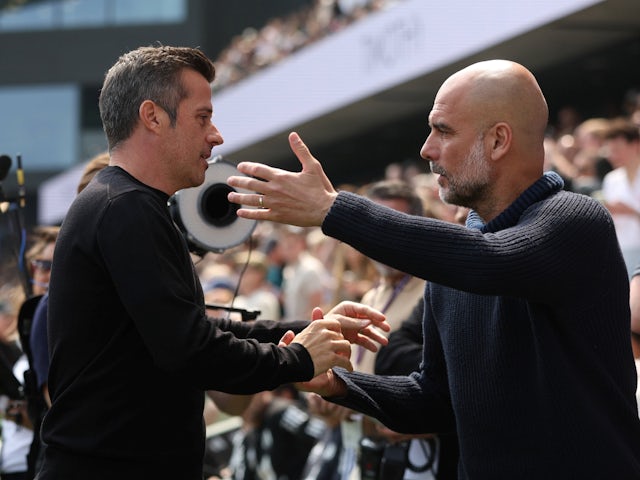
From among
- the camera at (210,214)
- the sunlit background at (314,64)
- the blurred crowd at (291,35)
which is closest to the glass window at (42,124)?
the sunlit background at (314,64)

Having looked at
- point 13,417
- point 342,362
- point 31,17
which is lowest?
point 31,17

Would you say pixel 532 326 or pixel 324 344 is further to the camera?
pixel 324 344

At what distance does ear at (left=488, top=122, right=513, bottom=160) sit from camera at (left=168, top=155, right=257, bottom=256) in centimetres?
114

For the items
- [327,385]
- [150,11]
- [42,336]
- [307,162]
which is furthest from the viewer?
[150,11]

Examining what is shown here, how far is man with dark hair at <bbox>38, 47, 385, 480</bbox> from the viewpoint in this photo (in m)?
3.04

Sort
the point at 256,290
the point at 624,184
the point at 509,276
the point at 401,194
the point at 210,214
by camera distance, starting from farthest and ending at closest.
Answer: the point at 256,290 < the point at 624,184 < the point at 401,194 < the point at 210,214 < the point at 509,276

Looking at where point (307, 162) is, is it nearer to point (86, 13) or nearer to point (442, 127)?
point (442, 127)

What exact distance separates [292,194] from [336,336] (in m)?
0.62

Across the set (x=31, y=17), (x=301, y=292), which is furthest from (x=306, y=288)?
(x=31, y=17)

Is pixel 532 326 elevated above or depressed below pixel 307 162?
below

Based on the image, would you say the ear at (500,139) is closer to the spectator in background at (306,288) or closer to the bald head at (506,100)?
the bald head at (506,100)

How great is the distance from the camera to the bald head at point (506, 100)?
3287mm

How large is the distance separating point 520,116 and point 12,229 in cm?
282

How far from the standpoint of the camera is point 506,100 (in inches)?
129
